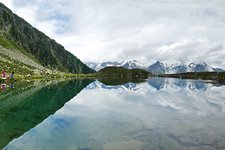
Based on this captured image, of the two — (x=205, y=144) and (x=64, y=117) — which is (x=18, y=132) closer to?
(x=64, y=117)

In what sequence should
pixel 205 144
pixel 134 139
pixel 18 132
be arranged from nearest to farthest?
pixel 205 144 → pixel 134 139 → pixel 18 132

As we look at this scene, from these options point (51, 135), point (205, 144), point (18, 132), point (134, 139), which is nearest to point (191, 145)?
point (205, 144)

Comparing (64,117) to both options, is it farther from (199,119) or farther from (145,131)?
(199,119)

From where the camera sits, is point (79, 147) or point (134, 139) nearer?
point (79, 147)

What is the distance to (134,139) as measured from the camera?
104 ft

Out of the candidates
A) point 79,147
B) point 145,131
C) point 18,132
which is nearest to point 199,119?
point 145,131

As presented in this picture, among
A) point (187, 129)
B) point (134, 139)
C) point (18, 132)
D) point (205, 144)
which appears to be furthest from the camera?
point (187, 129)

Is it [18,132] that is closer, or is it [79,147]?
[79,147]

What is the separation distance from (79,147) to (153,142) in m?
7.98

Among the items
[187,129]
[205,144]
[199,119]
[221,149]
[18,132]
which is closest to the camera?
[221,149]

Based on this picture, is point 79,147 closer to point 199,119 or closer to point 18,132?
point 18,132

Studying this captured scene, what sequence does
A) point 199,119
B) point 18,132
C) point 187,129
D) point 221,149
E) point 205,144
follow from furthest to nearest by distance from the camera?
point 199,119, point 187,129, point 18,132, point 205,144, point 221,149

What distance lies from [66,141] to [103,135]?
500cm

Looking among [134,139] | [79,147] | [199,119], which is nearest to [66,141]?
[79,147]
